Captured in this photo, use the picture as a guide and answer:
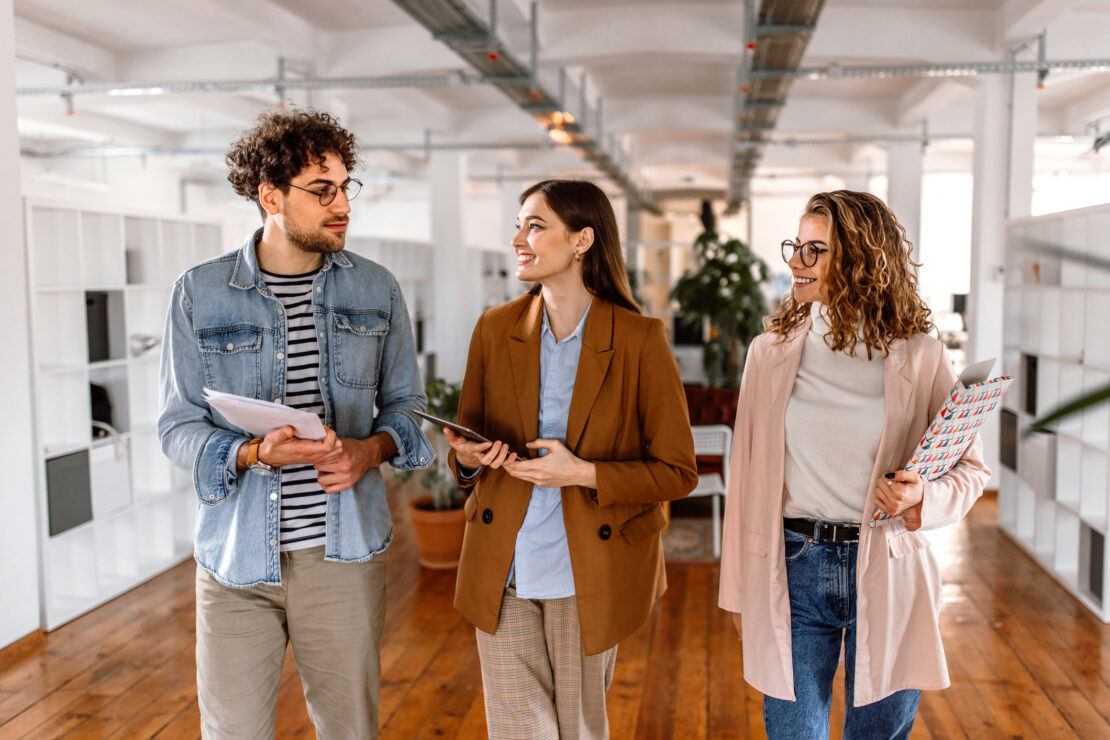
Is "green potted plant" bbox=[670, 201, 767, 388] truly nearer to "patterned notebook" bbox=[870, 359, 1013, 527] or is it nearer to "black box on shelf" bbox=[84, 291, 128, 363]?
"black box on shelf" bbox=[84, 291, 128, 363]

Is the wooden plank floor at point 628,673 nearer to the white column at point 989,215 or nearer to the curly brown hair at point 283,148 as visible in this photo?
the curly brown hair at point 283,148

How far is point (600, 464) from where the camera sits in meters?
1.99

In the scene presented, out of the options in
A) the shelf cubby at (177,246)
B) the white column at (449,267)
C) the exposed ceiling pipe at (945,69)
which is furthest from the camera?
the white column at (449,267)

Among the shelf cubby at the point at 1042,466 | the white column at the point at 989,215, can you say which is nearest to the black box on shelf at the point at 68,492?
the shelf cubby at the point at 1042,466

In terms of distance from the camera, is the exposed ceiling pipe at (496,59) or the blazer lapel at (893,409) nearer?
the blazer lapel at (893,409)

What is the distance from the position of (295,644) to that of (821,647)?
3.91ft

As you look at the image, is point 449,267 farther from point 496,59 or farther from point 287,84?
point 496,59

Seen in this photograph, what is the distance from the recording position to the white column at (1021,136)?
709cm

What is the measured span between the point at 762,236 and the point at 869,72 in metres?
13.3

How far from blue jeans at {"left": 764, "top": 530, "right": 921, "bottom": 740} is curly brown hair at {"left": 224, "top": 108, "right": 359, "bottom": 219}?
Result: 1.35 meters

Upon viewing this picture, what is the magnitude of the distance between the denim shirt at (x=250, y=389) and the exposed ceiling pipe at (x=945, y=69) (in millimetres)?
4819

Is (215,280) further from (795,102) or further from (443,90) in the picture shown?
(795,102)

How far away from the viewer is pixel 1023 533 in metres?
6.19

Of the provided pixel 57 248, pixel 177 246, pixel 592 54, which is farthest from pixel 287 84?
pixel 57 248
